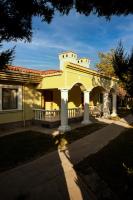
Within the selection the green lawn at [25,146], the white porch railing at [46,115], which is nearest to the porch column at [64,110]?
the green lawn at [25,146]

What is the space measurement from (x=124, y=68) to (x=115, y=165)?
4306 millimetres

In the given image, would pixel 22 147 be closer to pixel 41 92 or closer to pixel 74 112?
pixel 41 92

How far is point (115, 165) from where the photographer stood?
7699mm

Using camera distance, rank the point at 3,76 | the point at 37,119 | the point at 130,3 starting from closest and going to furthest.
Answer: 1. the point at 130,3
2. the point at 3,76
3. the point at 37,119

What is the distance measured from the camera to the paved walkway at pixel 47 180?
550 centimetres

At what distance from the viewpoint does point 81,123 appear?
17.4 metres

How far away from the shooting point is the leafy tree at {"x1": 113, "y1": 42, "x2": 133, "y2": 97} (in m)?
4.68

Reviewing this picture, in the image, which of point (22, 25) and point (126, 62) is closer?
point (22, 25)

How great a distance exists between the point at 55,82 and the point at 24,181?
365 inches

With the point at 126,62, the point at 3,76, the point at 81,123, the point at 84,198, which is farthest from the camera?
the point at 81,123

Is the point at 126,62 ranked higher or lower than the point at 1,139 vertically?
higher

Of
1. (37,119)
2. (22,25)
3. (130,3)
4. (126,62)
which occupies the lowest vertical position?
(37,119)

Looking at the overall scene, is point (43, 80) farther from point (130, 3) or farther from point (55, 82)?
point (130, 3)

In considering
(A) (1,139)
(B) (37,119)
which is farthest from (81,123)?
(A) (1,139)
